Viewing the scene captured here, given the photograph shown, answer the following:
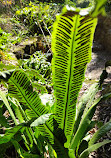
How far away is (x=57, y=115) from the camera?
71cm

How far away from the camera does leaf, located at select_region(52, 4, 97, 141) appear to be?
1.46 feet

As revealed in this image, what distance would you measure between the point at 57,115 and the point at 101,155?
755mm

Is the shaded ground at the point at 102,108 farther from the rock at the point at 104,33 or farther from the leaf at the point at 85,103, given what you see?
the rock at the point at 104,33

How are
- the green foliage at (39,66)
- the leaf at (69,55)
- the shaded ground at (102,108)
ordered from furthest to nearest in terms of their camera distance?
the green foliage at (39,66), the shaded ground at (102,108), the leaf at (69,55)

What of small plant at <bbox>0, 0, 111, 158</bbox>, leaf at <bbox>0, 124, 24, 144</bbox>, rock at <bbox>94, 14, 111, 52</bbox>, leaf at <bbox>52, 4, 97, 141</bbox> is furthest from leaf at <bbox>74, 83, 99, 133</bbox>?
rock at <bbox>94, 14, 111, 52</bbox>

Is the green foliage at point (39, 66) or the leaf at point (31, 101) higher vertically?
the leaf at point (31, 101)

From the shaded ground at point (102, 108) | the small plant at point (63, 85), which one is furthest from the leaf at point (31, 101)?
the shaded ground at point (102, 108)

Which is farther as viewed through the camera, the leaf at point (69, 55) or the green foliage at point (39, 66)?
the green foliage at point (39, 66)

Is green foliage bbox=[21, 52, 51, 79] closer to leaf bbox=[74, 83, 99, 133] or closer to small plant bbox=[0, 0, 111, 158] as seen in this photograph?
leaf bbox=[74, 83, 99, 133]

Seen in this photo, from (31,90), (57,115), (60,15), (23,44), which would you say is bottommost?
(23,44)

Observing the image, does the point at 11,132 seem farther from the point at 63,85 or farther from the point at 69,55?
the point at 69,55

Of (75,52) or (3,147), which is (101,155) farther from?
(75,52)

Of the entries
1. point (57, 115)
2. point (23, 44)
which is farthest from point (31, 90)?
point (23, 44)

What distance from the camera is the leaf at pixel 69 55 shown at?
45 cm
